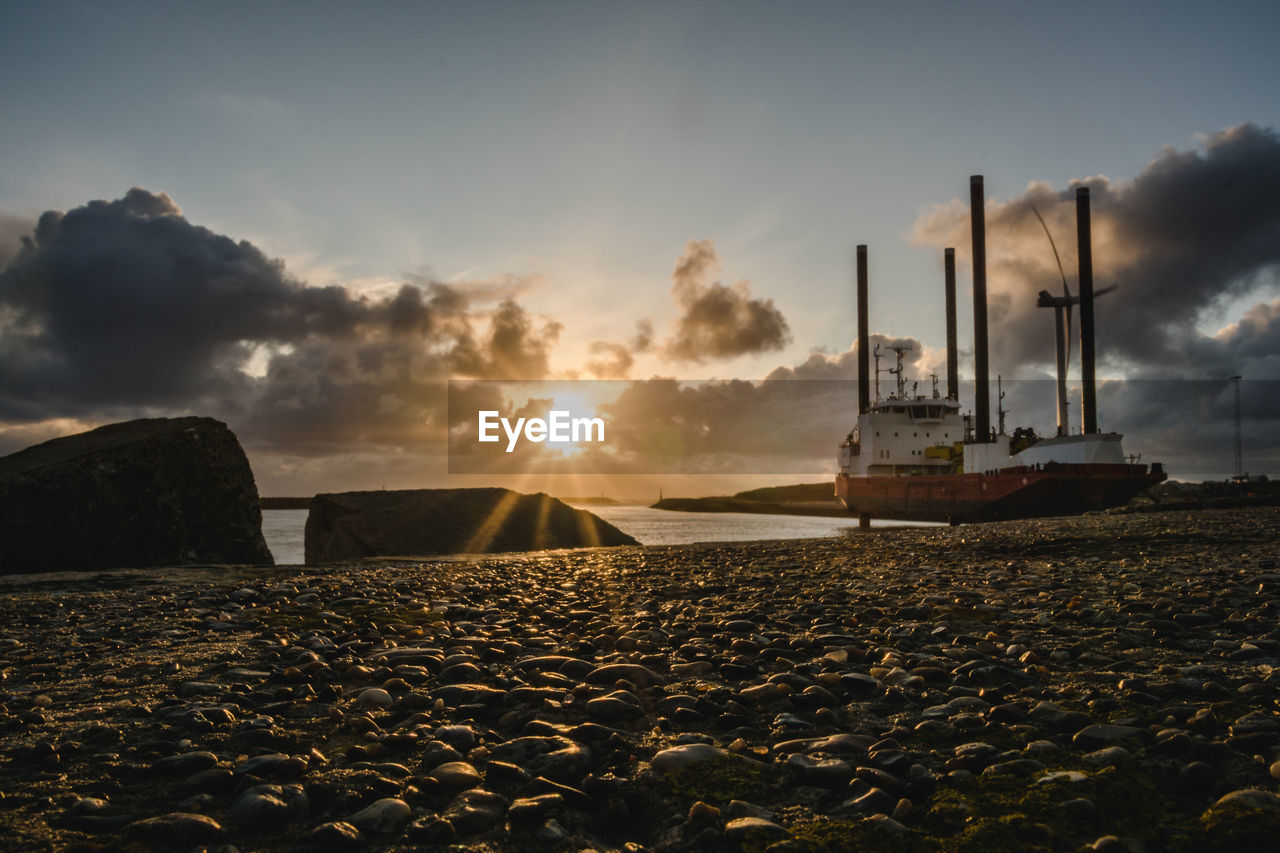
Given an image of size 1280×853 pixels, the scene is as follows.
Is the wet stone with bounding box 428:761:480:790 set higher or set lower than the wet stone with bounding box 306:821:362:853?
lower

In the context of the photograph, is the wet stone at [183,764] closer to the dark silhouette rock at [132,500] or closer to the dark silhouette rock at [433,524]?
the dark silhouette rock at [132,500]

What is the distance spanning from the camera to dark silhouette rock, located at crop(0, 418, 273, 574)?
1027cm

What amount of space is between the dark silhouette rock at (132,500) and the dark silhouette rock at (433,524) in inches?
72.4

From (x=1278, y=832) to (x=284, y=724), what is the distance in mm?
3727

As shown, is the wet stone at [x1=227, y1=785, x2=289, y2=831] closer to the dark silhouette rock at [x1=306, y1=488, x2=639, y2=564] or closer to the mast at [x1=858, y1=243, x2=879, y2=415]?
the dark silhouette rock at [x1=306, y1=488, x2=639, y2=564]

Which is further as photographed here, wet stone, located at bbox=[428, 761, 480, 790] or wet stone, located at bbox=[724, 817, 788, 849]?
Result: wet stone, located at bbox=[428, 761, 480, 790]

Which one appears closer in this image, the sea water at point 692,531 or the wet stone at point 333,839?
the wet stone at point 333,839

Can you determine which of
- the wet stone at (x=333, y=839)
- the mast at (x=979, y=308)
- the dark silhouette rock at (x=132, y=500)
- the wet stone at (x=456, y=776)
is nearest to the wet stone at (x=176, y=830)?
the wet stone at (x=333, y=839)

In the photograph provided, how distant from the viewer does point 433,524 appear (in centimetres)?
1411

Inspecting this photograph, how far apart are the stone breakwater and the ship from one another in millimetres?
32327

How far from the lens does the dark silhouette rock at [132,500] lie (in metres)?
10.3

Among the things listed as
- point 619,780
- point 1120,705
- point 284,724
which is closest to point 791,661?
point 1120,705

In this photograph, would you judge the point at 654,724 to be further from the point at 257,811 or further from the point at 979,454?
the point at 979,454

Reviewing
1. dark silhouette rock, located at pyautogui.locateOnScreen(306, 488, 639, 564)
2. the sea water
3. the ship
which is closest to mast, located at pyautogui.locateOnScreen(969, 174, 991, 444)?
the ship
